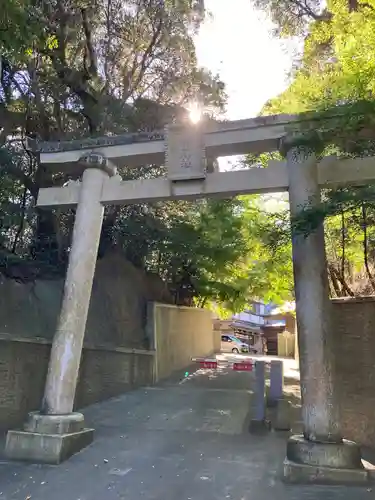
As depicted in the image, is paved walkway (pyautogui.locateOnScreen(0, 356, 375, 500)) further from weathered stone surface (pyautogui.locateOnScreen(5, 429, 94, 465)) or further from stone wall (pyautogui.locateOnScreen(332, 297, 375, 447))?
stone wall (pyautogui.locateOnScreen(332, 297, 375, 447))

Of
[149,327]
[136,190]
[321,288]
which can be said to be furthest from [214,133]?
[149,327]

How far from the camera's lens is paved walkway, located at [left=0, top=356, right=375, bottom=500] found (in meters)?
4.25

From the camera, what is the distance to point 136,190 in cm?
621

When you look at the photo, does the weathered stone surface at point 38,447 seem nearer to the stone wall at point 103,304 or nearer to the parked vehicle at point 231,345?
the stone wall at point 103,304

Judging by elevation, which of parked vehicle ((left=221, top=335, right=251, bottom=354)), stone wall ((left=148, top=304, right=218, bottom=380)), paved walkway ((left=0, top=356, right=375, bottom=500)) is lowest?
paved walkway ((left=0, top=356, right=375, bottom=500))

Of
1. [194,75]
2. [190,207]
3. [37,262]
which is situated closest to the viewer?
[37,262]

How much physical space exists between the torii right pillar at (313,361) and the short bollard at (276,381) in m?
2.28

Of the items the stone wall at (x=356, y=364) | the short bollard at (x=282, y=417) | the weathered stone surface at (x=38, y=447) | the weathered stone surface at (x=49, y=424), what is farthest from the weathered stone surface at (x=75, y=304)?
the stone wall at (x=356, y=364)

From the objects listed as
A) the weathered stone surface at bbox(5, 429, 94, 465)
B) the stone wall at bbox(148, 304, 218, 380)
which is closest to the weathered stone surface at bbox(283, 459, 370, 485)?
the weathered stone surface at bbox(5, 429, 94, 465)

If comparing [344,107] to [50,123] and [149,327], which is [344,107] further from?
[149,327]

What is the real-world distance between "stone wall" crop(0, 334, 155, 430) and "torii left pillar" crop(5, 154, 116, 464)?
1.26 m

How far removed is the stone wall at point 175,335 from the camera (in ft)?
39.0

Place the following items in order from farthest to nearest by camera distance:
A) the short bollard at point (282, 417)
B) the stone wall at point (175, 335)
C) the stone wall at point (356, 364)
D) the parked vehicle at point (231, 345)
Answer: the parked vehicle at point (231, 345), the stone wall at point (175, 335), the short bollard at point (282, 417), the stone wall at point (356, 364)

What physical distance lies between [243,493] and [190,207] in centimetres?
767
